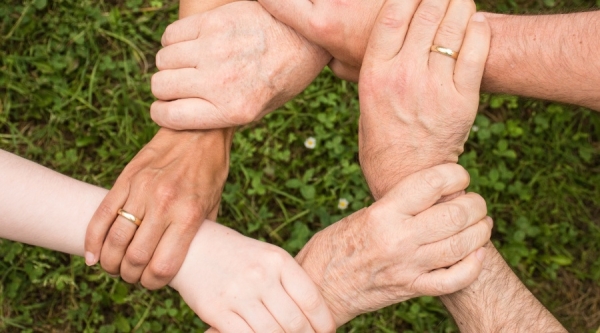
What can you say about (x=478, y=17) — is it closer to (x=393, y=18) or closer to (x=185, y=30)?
(x=393, y=18)

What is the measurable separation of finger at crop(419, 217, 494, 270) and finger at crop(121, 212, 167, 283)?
3.26ft

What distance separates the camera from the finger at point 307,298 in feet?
7.33

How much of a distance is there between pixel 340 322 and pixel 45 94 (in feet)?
7.84

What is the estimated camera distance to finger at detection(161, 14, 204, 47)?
2541 millimetres

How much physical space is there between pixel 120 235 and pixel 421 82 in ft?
4.21

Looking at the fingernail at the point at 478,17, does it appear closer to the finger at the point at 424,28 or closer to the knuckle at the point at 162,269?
the finger at the point at 424,28

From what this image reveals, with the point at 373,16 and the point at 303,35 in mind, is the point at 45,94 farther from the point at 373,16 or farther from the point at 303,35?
the point at 373,16

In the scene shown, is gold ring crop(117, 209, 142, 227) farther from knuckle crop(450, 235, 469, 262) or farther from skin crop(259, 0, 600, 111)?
knuckle crop(450, 235, 469, 262)

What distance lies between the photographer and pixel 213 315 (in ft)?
7.31

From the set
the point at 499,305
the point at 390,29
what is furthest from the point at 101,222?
the point at 499,305

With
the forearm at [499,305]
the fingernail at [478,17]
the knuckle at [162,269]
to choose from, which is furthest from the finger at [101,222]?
the fingernail at [478,17]

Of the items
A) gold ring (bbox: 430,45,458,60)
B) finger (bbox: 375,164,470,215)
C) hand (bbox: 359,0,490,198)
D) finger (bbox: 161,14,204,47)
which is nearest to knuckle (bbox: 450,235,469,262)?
finger (bbox: 375,164,470,215)

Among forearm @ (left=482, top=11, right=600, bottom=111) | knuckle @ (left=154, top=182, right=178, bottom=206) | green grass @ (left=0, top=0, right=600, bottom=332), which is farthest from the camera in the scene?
green grass @ (left=0, top=0, right=600, bottom=332)

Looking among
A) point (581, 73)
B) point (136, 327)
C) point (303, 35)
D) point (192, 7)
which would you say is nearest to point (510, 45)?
point (581, 73)
